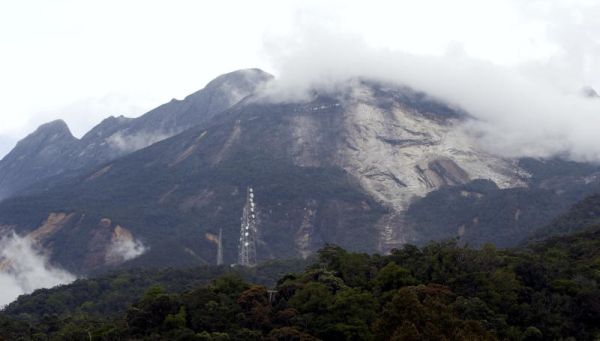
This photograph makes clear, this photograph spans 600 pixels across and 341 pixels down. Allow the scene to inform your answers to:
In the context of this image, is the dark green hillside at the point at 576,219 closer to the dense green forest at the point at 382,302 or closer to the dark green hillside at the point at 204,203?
the dense green forest at the point at 382,302

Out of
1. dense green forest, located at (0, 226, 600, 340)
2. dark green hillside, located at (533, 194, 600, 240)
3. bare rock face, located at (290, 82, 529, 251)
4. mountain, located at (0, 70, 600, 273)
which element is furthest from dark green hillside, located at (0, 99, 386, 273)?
dense green forest, located at (0, 226, 600, 340)

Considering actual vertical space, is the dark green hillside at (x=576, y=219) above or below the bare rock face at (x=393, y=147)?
below

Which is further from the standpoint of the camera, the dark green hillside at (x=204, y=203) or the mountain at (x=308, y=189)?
the dark green hillside at (x=204, y=203)

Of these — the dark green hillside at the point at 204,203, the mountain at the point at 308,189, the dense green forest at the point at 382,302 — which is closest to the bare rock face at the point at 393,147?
the mountain at the point at 308,189

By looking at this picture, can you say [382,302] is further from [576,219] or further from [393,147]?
[393,147]

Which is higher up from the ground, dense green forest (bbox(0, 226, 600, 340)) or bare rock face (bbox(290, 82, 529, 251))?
bare rock face (bbox(290, 82, 529, 251))

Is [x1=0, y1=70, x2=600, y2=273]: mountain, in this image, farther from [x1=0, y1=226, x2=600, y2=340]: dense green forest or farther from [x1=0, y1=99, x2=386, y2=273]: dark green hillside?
[x1=0, y1=226, x2=600, y2=340]: dense green forest
